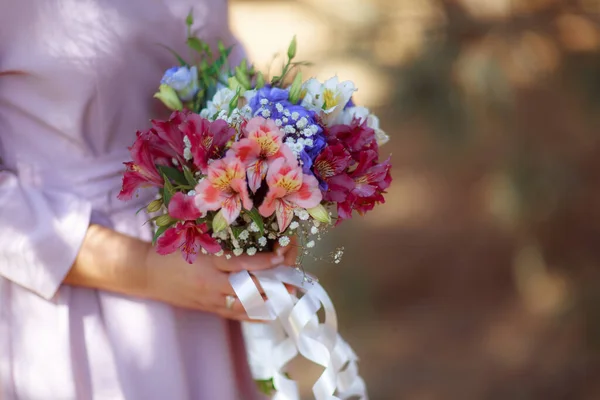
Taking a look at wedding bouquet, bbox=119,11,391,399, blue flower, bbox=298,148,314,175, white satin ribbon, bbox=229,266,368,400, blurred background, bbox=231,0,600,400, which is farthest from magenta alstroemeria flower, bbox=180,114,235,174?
blurred background, bbox=231,0,600,400

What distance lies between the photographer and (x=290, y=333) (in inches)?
45.8

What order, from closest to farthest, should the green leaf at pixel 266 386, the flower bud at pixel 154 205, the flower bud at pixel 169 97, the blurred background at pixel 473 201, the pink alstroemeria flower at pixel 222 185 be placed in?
1. the pink alstroemeria flower at pixel 222 185
2. the flower bud at pixel 154 205
3. the flower bud at pixel 169 97
4. the green leaf at pixel 266 386
5. the blurred background at pixel 473 201

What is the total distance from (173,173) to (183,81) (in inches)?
7.8

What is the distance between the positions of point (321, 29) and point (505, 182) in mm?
1048

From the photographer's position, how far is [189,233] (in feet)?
3.25

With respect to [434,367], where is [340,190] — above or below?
above

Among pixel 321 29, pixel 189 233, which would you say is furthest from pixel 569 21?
pixel 189 233

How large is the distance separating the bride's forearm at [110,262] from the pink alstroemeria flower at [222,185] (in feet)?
0.82

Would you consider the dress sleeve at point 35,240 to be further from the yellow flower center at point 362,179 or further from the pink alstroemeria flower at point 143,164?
the yellow flower center at point 362,179

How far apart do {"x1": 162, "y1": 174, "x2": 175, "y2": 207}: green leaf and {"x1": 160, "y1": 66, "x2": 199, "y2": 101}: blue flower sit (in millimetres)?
217

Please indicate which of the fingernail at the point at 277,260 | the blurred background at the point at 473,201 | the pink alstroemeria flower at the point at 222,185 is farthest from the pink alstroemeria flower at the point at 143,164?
the blurred background at the point at 473,201

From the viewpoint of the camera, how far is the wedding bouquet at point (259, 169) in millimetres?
959

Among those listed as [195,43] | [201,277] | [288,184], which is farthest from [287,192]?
[195,43]

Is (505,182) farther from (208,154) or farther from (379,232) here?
(208,154)
